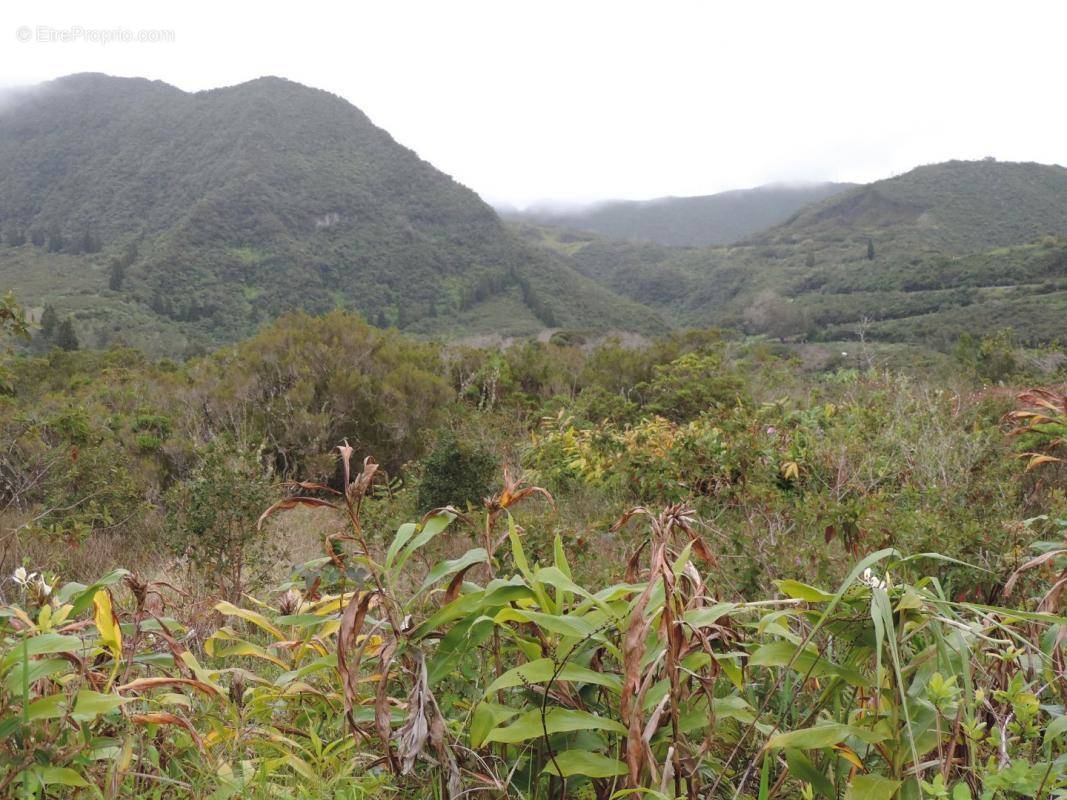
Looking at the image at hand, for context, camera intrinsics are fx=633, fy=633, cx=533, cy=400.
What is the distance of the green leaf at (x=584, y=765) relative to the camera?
983 mm

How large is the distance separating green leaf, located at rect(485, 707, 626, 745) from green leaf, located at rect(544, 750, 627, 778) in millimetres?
43

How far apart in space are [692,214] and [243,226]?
10789 cm

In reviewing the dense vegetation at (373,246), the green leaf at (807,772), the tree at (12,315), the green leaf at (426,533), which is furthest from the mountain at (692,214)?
the green leaf at (807,772)

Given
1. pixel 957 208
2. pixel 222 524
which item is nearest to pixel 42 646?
pixel 222 524

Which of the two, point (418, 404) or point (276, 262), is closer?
point (418, 404)

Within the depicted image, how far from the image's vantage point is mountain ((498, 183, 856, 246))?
449ft

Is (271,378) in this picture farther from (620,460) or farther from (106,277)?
(106,277)

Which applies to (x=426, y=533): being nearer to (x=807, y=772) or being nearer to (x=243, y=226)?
(x=807, y=772)

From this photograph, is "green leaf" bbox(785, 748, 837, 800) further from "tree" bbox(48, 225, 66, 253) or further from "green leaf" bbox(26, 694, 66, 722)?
"tree" bbox(48, 225, 66, 253)

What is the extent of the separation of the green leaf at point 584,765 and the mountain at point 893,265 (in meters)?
22.0

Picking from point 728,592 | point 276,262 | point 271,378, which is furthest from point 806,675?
point 276,262

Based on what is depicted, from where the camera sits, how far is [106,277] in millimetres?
51875

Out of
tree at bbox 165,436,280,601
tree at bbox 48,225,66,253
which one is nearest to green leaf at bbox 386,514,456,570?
tree at bbox 165,436,280,601

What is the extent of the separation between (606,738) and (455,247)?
72.7 meters
